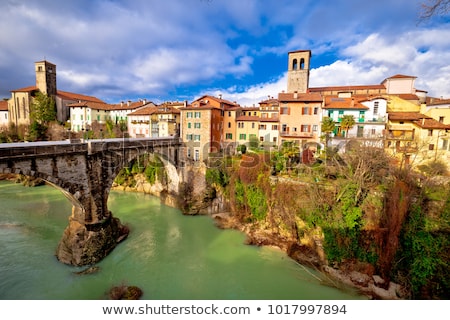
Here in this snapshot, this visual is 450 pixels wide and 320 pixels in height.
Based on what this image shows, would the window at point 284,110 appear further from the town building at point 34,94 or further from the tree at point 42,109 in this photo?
the town building at point 34,94

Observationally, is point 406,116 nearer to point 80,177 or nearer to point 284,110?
point 284,110

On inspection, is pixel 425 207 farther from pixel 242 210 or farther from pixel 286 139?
pixel 286 139

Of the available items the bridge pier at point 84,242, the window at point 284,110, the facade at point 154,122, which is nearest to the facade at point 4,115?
the facade at point 154,122

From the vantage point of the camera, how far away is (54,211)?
23.5 meters

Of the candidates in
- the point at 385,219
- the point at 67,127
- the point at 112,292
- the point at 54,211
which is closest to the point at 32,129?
the point at 67,127

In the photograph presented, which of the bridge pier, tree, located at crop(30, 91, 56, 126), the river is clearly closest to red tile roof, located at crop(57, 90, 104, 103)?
tree, located at crop(30, 91, 56, 126)

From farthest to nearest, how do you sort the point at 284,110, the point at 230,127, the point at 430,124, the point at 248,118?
the point at 230,127
the point at 248,118
the point at 284,110
the point at 430,124

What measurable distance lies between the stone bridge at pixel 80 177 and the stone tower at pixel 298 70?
29.2m

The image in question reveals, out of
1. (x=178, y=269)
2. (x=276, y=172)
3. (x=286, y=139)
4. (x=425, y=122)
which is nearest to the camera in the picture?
(x=178, y=269)

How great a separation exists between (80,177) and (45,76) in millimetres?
42148

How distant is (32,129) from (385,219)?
48323 mm

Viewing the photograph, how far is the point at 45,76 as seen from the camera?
43.6 m

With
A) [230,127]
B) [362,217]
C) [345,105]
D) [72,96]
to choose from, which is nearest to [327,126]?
[345,105]

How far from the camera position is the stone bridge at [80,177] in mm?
12328
